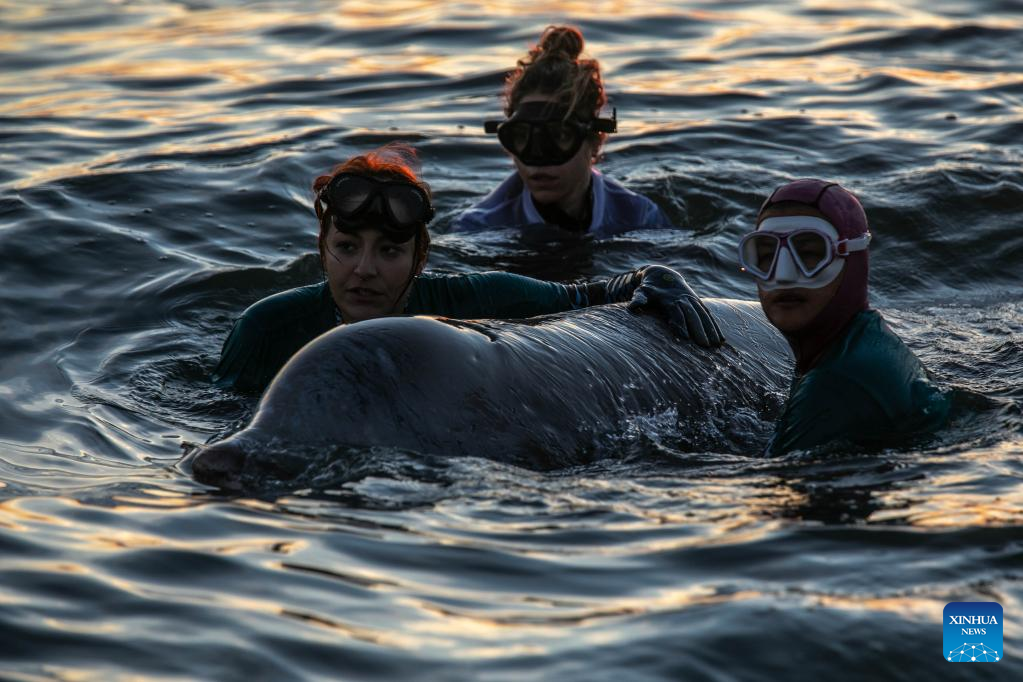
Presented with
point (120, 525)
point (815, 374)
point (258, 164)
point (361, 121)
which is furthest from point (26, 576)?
point (361, 121)

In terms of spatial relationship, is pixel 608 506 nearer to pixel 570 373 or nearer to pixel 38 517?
pixel 570 373

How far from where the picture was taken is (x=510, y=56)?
1662cm

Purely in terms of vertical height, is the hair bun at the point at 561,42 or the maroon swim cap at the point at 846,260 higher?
the hair bun at the point at 561,42

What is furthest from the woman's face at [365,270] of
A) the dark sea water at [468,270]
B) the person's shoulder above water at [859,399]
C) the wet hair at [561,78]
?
the wet hair at [561,78]

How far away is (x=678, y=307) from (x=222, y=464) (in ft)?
8.01

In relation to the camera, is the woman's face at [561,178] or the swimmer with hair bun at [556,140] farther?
the woman's face at [561,178]

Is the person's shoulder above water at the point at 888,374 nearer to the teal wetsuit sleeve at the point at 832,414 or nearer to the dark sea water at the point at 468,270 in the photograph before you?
the teal wetsuit sleeve at the point at 832,414

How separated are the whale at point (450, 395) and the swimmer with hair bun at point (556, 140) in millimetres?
4356

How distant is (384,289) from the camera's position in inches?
268

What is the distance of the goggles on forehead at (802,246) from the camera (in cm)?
598

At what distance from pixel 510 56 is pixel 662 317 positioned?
10510 millimetres

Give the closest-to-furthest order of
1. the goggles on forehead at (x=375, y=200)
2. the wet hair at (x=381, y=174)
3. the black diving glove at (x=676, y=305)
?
the black diving glove at (x=676, y=305), the goggles on forehead at (x=375, y=200), the wet hair at (x=381, y=174)

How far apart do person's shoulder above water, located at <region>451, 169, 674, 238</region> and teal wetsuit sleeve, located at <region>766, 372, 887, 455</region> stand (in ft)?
16.5

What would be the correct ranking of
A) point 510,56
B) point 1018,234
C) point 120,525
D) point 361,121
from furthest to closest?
point 510,56 < point 361,121 < point 1018,234 < point 120,525
